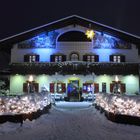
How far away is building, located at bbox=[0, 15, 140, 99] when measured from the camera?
104 ft

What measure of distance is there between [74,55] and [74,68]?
1.98 meters

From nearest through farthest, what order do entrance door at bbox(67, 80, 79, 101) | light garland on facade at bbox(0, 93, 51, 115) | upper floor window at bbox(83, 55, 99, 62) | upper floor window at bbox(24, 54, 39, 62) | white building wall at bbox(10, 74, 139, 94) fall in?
light garland on facade at bbox(0, 93, 51, 115) < entrance door at bbox(67, 80, 79, 101) < white building wall at bbox(10, 74, 139, 94) < upper floor window at bbox(83, 55, 99, 62) < upper floor window at bbox(24, 54, 39, 62)

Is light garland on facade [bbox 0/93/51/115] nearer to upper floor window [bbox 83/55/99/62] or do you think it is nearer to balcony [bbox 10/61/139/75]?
balcony [bbox 10/61/139/75]

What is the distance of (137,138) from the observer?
9234 millimetres

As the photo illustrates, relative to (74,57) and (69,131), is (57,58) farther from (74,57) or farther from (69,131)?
(69,131)

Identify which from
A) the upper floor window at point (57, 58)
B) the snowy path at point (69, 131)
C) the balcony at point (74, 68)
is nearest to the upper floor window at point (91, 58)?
the balcony at point (74, 68)

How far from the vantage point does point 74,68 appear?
3106 cm

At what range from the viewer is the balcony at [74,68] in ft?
102

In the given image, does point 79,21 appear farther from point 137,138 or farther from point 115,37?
point 137,138

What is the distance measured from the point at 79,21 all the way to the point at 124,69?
23.0 feet

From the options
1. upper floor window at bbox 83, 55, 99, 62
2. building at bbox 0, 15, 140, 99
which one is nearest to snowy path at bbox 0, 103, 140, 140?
building at bbox 0, 15, 140, 99

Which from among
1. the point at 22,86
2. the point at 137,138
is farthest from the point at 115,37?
the point at 137,138

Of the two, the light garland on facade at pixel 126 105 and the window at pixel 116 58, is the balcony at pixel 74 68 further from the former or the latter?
the light garland on facade at pixel 126 105

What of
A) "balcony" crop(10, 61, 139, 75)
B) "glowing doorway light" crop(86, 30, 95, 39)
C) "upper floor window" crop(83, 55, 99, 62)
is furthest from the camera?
"upper floor window" crop(83, 55, 99, 62)
